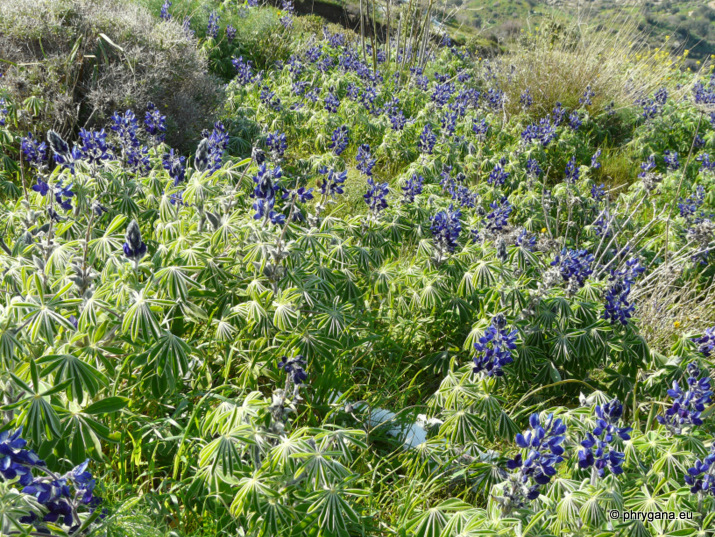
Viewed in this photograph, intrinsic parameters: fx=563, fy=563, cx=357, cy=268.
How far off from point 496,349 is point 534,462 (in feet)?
2.13

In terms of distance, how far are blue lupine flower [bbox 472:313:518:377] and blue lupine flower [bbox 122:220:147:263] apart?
49.9 inches

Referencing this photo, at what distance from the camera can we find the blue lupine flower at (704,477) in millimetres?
1634

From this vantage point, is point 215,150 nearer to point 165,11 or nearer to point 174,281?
point 174,281

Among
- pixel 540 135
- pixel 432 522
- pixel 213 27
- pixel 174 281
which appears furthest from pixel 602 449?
pixel 213 27

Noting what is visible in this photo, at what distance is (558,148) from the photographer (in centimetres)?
617

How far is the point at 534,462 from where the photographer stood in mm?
1534

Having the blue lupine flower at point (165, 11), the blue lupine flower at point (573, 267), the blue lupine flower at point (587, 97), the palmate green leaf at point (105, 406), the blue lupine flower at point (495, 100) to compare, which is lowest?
the palmate green leaf at point (105, 406)

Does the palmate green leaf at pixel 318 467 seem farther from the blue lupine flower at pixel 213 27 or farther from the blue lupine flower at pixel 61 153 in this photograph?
the blue lupine flower at pixel 213 27

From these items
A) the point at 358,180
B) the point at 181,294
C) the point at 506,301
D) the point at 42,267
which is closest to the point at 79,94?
the point at 358,180

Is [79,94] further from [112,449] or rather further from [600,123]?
[600,123]

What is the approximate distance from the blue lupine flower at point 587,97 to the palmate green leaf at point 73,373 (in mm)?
6620

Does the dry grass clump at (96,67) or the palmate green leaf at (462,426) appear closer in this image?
the palmate green leaf at (462,426)

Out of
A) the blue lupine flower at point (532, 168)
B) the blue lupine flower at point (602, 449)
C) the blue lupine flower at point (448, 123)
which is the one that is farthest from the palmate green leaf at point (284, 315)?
the blue lupine flower at point (448, 123)

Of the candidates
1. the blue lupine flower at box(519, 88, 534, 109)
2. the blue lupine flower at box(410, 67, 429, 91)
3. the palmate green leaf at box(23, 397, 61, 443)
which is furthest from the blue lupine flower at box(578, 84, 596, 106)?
the palmate green leaf at box(23, 397, 61, 443)
